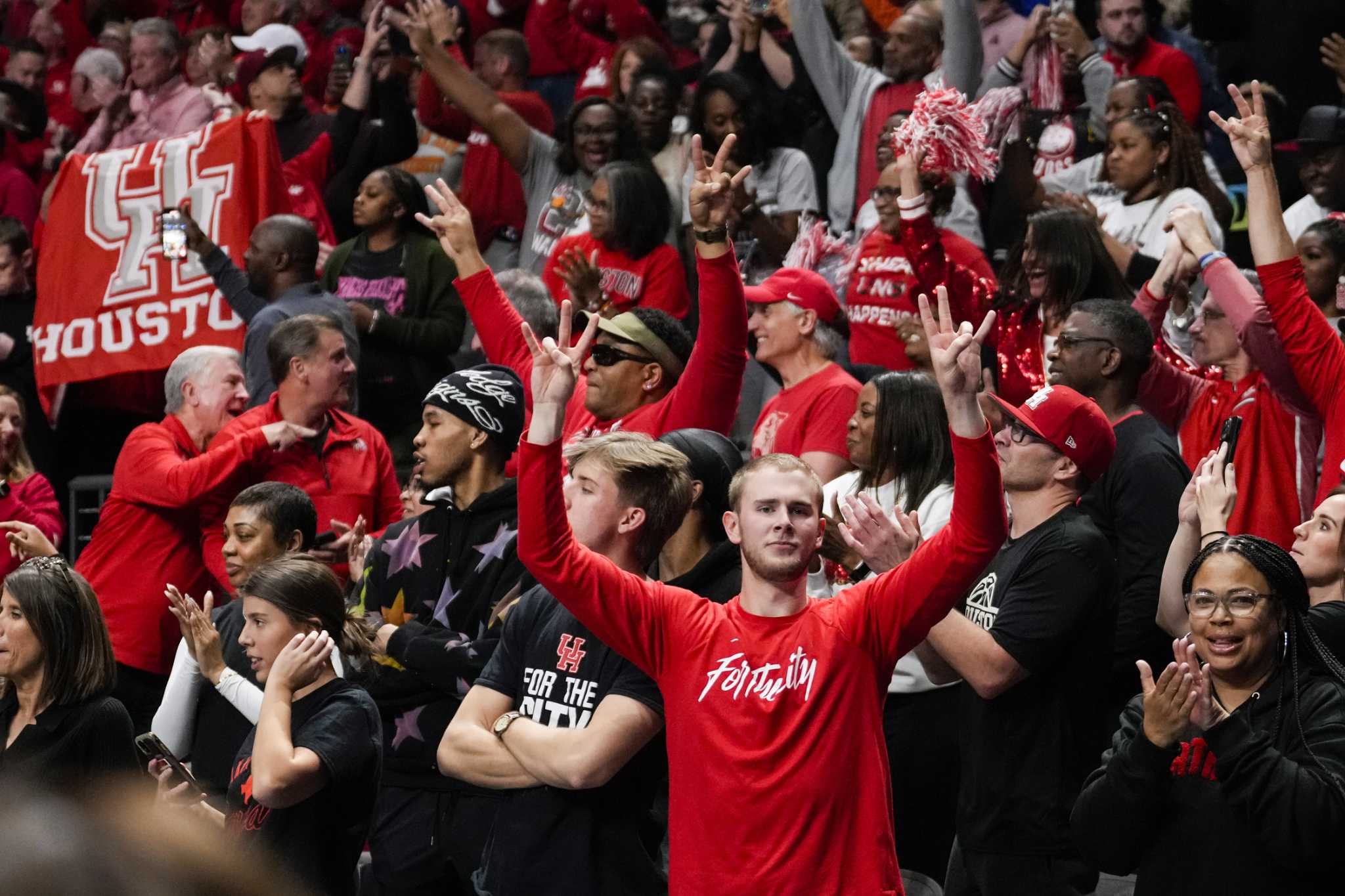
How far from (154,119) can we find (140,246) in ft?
7.83

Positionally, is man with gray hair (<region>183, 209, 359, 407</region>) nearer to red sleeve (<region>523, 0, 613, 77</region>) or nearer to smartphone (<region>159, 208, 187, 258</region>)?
smartphone (<region>159, 208, 187, 258</region>)

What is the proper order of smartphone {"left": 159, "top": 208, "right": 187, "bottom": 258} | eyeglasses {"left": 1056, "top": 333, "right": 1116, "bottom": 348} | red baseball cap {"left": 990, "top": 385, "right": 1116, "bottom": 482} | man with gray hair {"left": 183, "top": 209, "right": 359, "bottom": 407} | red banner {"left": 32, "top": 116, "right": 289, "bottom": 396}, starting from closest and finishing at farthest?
1. red baseball cap {"left": 990, "top": 385, "right": 1116, "bottom": 482}
2. eyeglasses {"left": 1056, "top": 333, "right": 1116, "bottom": 348}
3. man with gray hair {"left": 183, "top": 209, "right": 359, "bottom": 407}
4. smartphone {"left": 159, "top": 208, "right": 187, "bottom": 258}
5. red banner {"left": 32, "top": 116, "right": 289, "bottom": 396}

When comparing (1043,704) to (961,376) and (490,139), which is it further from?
(490,139)

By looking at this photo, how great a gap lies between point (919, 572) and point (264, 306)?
15.4 feet

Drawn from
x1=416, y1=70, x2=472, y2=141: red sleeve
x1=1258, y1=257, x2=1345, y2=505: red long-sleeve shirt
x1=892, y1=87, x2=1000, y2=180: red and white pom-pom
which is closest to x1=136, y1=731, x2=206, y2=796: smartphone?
x1=1258, y1=257, x2=1345, y2=505: red long-sleeve shirt

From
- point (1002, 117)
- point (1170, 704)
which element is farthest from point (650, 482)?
point (1002, 117)

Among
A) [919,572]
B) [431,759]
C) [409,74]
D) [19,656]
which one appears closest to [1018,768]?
[919,572]

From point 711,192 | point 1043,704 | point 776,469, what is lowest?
point 1043,704

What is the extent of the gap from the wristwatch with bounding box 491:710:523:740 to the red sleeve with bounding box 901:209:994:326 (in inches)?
99.4

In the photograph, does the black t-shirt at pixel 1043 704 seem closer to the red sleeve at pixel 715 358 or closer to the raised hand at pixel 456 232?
the red sleeve at pixel 715 358

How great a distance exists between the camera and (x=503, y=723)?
157 inches

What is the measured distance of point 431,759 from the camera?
470 cm

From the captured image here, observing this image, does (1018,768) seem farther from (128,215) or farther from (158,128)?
(158,128)

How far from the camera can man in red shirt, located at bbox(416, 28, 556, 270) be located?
921 cm
